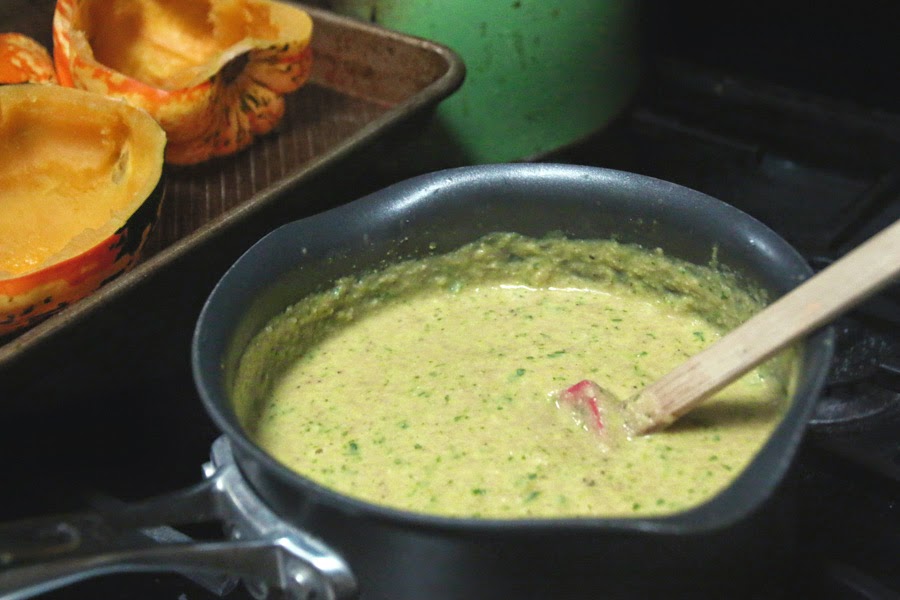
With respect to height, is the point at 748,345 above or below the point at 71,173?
above

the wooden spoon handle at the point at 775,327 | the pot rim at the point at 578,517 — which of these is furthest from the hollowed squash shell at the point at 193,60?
the wooden spoon handle at the point at 775,327

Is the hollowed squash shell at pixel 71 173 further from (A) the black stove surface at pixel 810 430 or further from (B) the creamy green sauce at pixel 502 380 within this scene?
Answer: (B) the creamy green sauce at pixel 502 380

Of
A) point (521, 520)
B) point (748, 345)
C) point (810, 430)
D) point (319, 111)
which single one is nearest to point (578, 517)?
point (521, 520)

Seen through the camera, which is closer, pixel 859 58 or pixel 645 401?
pixel 645 401

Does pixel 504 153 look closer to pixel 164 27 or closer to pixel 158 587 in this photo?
pixel 164 27

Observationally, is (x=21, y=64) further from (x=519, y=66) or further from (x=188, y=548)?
(x=188, y=548)

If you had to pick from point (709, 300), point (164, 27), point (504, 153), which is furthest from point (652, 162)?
point (164, 27)

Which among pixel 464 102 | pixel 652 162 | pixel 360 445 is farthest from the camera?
pixel 652 162

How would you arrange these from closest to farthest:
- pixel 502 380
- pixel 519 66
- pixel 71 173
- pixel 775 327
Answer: pixel 775 327 → pixel 502 380 → pixel 71 173 → pixel 519 66
